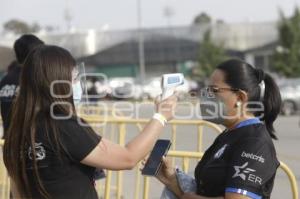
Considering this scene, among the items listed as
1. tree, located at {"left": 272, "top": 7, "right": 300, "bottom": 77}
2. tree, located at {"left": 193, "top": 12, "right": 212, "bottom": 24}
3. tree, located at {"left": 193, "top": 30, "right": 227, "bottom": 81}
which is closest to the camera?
tree, located at {"left": 272, "top": 7, "right": 300, "bottom": 77}

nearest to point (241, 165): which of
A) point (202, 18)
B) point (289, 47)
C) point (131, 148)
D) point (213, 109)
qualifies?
point (213, 109)

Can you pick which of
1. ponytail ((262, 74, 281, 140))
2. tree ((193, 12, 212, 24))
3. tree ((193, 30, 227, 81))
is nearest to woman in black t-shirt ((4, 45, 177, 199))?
ponytail ((262, 74, 281, 140))

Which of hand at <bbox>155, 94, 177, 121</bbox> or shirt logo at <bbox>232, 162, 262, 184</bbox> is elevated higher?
hand at <bbox>155, 94, 177, 121</bbox>

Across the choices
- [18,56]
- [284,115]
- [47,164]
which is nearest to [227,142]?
[47,164]

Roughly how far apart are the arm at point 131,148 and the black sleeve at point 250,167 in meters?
0.39

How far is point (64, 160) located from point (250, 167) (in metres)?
0.89

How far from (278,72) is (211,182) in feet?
121

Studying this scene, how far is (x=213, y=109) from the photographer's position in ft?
10.8

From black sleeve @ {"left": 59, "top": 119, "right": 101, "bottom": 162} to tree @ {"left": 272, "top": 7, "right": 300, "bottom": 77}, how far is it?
117 feet

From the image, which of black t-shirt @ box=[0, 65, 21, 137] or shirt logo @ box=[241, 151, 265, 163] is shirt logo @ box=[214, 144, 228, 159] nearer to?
shirt logo @ box=[241, 151, 265, 163]

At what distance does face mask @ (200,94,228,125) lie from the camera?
325 cm

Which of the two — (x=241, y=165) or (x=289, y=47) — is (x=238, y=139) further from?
(x=289, y=47)

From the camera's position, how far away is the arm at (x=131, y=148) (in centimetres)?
288

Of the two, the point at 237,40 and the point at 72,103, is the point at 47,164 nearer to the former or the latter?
the point at 72,103
